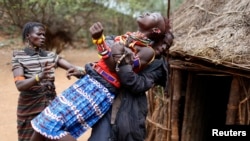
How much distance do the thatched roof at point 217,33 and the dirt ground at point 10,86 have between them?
10.4 feet

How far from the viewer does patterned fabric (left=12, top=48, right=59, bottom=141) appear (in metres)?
3.54

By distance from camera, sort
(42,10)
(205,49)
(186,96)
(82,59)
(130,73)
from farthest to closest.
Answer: (82,59) → (42,10) → (186,96) → (205,49) → (130,73)

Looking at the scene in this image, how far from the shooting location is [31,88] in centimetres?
361

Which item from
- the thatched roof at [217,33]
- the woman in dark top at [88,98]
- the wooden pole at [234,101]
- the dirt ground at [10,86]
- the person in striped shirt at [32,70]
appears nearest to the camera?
the woman in dark top at [88,98]

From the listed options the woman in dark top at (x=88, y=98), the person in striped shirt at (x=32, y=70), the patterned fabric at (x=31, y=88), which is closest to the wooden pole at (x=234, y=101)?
the woman in dark top at (x=88, y=98)

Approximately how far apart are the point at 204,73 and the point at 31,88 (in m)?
1.75

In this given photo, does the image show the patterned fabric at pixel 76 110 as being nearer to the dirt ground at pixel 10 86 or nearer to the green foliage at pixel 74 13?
the dirt ground at pixel 10 86

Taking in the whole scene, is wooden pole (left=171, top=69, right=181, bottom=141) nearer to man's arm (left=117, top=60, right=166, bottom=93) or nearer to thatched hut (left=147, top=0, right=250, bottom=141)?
thatched hut (left=147, top=0, right=250, bottom=141)

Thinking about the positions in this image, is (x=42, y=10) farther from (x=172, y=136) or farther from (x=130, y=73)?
(x=130, y=73)

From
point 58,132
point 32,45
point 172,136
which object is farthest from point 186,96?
point 58,132

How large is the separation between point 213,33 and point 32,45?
178cm

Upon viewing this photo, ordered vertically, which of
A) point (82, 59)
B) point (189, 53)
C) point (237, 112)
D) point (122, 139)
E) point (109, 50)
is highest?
point (109, 50)

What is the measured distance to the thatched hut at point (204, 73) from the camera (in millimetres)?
3521

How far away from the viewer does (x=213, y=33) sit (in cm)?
384
